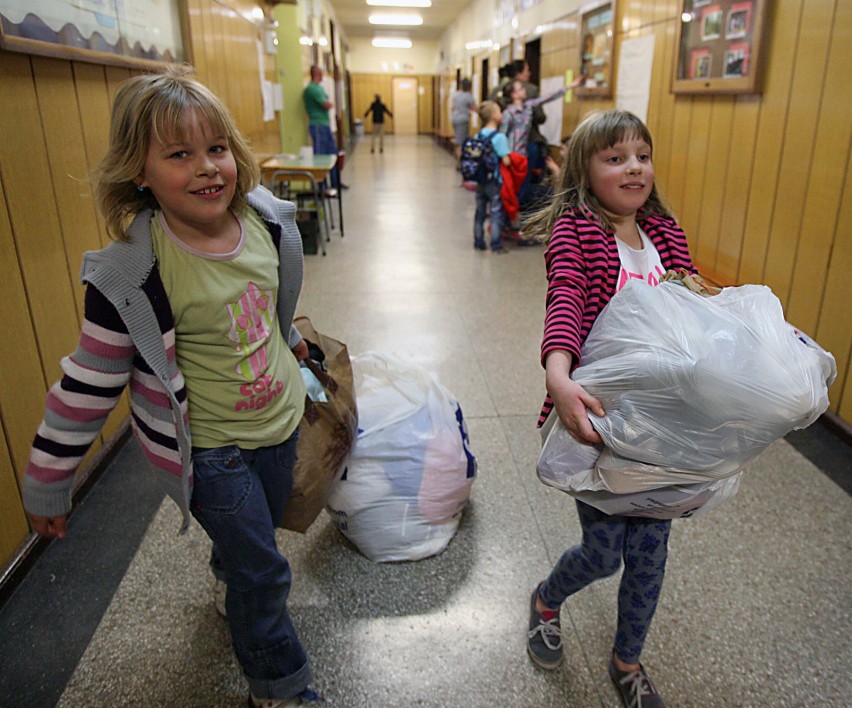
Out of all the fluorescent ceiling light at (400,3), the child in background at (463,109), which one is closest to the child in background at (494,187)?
the child in background at (463,109)

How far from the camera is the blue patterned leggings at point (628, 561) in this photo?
1.29 meters

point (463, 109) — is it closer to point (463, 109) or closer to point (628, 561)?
point (463, 109)

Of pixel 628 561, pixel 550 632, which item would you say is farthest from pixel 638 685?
pixel 628 561

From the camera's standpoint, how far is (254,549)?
121 centimetres

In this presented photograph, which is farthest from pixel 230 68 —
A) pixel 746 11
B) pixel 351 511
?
pixel 351 511

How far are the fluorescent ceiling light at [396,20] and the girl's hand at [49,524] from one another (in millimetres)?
17832

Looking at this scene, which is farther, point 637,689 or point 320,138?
point 320,138

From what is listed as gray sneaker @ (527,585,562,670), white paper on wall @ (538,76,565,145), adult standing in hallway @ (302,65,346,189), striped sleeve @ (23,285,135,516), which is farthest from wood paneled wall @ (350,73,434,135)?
striped sleeve @ (23,285,135,516)

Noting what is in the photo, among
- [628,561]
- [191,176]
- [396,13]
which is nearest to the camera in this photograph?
[191,176]

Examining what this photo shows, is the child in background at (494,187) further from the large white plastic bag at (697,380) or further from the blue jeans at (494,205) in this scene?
the large white plastic bag at (697,380)

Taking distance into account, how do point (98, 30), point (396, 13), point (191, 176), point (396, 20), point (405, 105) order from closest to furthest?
point (191, 176) < point (98, 30) < point (396, 13) < point (396, 20) < point (405, 105)

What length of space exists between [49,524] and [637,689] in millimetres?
1269

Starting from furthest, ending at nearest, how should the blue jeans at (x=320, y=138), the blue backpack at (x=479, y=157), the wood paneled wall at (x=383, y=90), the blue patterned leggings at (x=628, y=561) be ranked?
the wood paneled wall at (x=383, y=90) → the blue jeans at (x=320, y=138) → the blue backpack at (x=479, y=157) → the blue patterned leggings at (x=628, y=561)

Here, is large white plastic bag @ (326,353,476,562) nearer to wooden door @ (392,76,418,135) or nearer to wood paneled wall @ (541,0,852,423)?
wood paneled wall @ (541,0,852,423)
